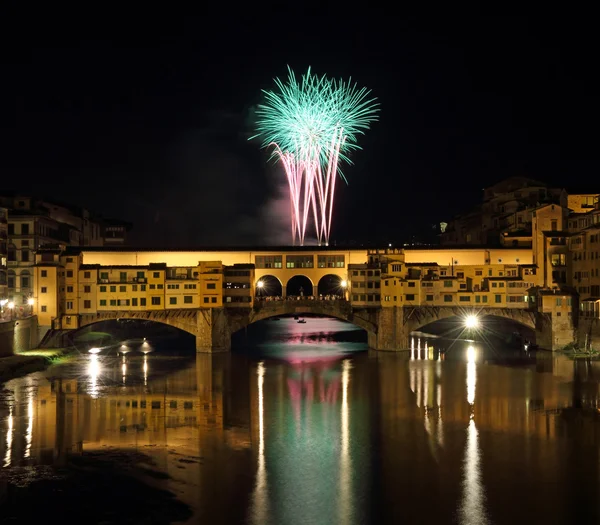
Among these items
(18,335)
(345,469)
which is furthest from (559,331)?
(18,335)

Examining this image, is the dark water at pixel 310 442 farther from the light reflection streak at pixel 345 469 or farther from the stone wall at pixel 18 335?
the stone wall at pixel 18 335

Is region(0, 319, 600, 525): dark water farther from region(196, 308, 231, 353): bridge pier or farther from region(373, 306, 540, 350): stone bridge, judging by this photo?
region(373, 306, 540, 350): stone bridge

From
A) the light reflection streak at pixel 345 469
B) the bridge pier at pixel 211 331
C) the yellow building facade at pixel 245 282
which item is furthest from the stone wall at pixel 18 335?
the light reflection streak at pixel 345 469

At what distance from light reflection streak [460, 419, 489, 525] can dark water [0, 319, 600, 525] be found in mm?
63

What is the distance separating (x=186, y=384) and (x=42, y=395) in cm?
731

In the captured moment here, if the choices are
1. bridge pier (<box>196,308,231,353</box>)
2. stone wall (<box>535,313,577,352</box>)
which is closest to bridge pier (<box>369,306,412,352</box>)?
stone wall (<box>535,313,577,352</box>)

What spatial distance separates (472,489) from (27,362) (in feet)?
92.4

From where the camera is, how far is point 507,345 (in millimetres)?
52750

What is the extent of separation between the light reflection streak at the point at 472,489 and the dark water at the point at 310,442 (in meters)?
0.06

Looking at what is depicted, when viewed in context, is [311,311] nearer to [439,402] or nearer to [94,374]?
[94,374]

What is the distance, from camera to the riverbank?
3747 cm

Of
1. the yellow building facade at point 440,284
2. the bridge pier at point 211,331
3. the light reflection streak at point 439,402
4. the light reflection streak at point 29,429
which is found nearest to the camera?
the light reflection streak at point 29,429

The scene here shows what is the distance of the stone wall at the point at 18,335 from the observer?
1565 inches

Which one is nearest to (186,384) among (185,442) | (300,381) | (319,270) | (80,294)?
(300,381)
